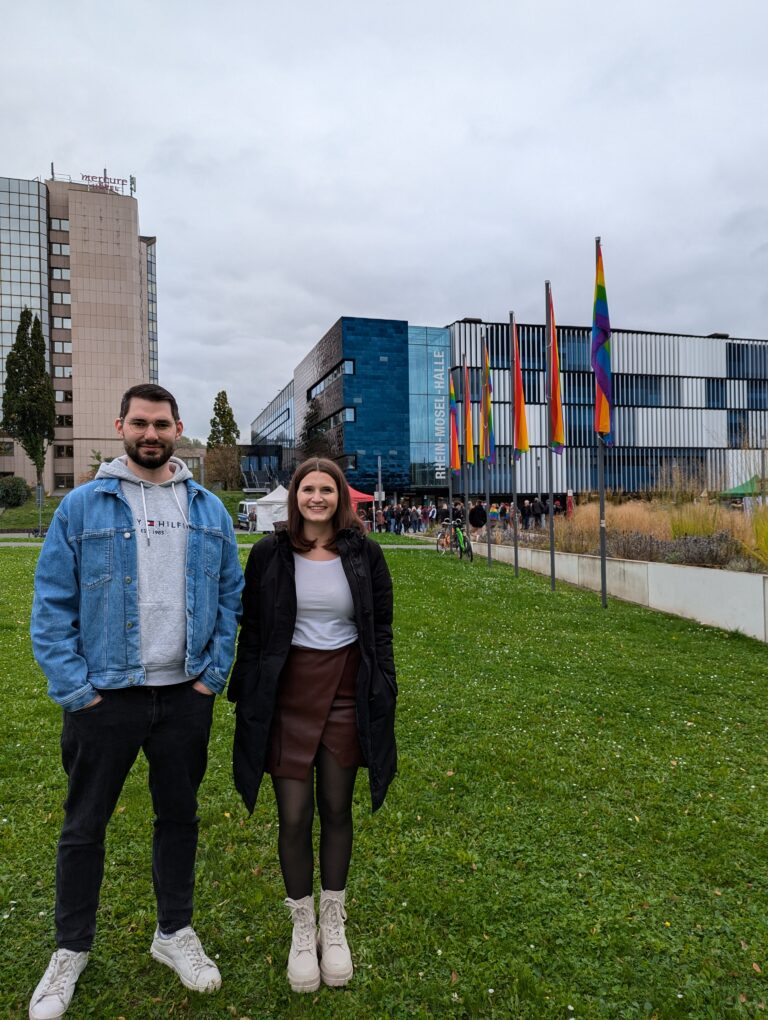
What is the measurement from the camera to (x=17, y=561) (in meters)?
18.8

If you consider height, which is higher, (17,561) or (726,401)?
(726,401)

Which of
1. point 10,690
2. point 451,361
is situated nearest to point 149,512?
point 10,690

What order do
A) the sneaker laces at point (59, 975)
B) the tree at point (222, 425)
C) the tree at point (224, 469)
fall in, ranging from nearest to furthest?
the sneaker laces at point (59, 975)
the tree at point (224, 469)
the tree at point (222, 425)

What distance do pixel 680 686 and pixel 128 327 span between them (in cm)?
7131

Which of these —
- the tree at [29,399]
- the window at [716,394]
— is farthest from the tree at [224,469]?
the window at [716,394]

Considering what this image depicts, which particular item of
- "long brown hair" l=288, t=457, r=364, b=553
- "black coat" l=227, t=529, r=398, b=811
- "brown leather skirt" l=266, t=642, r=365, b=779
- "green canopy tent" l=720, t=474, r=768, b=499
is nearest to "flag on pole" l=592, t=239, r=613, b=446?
"green canopy tent" l=720, t=474, r=768, b=499

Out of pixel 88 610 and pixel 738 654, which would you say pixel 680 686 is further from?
pixel 88 610

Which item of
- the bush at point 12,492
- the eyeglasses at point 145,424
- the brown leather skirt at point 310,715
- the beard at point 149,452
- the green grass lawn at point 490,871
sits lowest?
the green grass lawn at point 490,871

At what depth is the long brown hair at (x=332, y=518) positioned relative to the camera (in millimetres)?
2916

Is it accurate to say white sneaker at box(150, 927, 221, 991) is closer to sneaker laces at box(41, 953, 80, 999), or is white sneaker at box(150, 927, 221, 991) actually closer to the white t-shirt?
sneaker laces at box(41, 953, 80, 999)

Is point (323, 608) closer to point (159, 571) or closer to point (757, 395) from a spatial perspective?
point (159, 571)

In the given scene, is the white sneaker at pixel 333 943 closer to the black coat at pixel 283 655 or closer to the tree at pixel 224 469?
the black coat at pixel 283 655

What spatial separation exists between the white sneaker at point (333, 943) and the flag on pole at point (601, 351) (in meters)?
10.3

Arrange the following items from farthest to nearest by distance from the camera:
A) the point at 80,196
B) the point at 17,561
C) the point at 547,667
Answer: the point at 80,196
the point at 17,561
the point at 547,667
